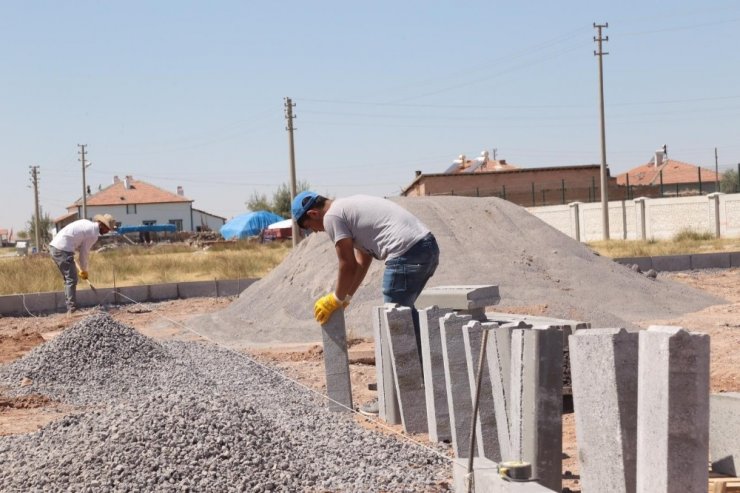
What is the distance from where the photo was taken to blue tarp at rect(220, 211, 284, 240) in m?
61.5

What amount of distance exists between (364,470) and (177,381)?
3.81 m

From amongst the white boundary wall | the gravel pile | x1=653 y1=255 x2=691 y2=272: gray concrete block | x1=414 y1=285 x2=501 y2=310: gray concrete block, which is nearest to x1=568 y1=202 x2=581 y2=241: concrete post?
the white boundary wall

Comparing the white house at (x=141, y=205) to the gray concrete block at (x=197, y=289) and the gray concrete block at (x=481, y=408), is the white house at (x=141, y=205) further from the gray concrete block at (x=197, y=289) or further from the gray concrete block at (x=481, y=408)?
the gray concrete block at (x=481, y=408)

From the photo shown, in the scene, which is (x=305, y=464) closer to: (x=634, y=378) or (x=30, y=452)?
(x=30, y=452)

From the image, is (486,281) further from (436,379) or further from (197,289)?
(436,379)

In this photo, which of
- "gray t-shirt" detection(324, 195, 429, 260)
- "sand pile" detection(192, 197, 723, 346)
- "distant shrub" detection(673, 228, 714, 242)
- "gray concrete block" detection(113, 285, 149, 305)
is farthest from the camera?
"distant shrub" detection(673, 228, 714, 242)

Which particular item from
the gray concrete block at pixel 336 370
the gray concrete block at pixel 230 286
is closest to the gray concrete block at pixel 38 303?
the gray concrete block at pixel 230 286

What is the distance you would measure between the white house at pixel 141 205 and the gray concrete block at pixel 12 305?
6018cm

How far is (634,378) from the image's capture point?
11.7 ft

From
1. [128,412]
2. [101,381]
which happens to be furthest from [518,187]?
[128,412]

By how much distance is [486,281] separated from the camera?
1359cm

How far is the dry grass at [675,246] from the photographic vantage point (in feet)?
84.5

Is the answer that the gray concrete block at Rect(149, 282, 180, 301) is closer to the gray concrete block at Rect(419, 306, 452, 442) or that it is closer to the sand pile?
the sand pile

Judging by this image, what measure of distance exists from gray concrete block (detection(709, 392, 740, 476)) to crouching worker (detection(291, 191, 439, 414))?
2.00 metres
